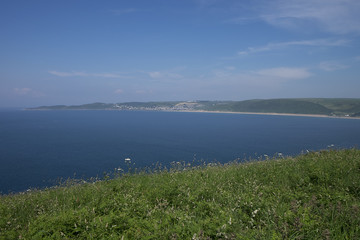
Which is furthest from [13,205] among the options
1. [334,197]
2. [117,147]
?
[117,147]

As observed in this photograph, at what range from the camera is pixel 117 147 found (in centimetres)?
7869

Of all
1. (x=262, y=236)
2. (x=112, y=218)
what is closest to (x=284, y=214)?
(x=262, y=236)

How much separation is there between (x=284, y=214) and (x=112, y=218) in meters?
3.23

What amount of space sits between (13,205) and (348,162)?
11.0m

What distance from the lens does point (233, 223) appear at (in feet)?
12.6

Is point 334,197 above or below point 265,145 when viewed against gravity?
above

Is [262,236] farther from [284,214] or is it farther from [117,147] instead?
[117,147]

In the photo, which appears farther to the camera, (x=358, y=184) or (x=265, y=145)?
(x=265, y=145)

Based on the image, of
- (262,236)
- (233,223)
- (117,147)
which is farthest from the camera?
(117,147)

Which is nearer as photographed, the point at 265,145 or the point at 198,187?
the point at 198,187

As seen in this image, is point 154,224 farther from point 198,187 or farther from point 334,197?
point 334,197

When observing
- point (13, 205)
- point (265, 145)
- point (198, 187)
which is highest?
point (198, 187)

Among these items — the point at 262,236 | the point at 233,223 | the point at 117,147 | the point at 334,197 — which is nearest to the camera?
the point at 262,236

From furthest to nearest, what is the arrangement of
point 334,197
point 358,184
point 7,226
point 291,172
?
point 291,172, point 358,184, point 334,197, point 7,226
